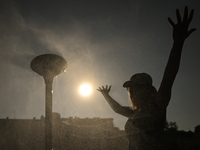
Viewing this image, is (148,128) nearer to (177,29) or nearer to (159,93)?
(159,93)

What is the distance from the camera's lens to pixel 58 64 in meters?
3.32

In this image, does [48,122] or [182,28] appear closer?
[182,28]

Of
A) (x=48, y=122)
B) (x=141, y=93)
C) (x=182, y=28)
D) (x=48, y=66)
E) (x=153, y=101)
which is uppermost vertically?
(x=48, y=66)

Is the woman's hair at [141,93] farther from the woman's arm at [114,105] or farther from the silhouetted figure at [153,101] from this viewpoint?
the woman's arm at [114,105]

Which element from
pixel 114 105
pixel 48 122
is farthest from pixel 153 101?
pixel 48 122

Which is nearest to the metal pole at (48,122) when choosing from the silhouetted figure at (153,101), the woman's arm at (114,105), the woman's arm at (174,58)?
the woman's arm at (114,105)

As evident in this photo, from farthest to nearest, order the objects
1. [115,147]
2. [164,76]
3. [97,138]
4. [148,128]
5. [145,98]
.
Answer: [97,138]
[115,147]
[145,98]
[148,128]
[164,76]

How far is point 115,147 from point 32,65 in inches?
535

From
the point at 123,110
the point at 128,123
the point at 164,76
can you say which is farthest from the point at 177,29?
the point at 123,110

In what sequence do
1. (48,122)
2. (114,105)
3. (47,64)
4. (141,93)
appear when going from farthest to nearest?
(47,64) → (48,122) → (114,105) → (141,93)

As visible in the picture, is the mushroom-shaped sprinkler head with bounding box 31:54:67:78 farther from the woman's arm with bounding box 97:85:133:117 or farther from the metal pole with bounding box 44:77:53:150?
the woman's arm with bounding box 97:85:133:117

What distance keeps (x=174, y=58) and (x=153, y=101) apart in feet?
1.69

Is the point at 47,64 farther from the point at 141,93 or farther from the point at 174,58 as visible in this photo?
the point at 174,58

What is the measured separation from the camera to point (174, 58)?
55.2 inches
